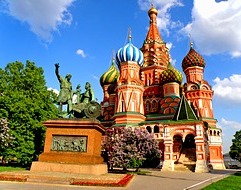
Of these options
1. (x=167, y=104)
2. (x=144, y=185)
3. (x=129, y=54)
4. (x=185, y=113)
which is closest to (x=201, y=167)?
(x=185, y=113)

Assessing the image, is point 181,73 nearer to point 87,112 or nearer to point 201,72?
point 201,72

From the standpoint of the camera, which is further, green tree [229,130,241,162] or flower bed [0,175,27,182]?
green tree [229,130,241,162]

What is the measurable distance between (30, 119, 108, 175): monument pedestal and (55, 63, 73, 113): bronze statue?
156 centimetres

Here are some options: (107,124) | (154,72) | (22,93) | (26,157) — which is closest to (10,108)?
(22,93)

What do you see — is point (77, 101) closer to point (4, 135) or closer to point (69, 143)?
point (69, 143)

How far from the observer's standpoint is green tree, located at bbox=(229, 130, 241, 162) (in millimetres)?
52300

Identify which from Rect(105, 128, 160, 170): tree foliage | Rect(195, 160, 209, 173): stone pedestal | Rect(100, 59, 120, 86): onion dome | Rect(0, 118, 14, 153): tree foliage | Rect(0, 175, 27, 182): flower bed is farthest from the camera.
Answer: Rect(100, 59, 120, 86): onion dome

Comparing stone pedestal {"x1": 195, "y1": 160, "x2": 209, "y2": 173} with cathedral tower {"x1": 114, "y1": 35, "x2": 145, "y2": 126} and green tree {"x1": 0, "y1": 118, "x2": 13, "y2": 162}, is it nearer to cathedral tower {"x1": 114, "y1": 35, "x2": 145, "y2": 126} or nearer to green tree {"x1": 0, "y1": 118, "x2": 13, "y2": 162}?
cathedral tower {"x1": 114, "y1": 35, "x2": 145, "y2": 126}

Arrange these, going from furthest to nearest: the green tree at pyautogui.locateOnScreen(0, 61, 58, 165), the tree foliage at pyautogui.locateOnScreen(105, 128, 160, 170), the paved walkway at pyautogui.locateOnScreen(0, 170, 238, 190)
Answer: the green tree at pyautogui.locateOnScreen(0, 61, 58, 165) → the tree foliage at pyautogui.locateOnScreen(105, 128, 160, 170) → the paved walkway at pyautogui.locateOnScreen(0, 170, 238, 190)

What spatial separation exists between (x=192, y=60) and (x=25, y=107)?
30650 mm

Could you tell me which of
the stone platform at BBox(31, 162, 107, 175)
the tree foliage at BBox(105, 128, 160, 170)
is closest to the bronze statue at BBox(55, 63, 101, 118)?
the stone platform at BBox(31, 162, 107, 175)

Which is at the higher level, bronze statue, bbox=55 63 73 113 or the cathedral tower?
the cathedral tower

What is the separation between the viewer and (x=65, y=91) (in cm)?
1544

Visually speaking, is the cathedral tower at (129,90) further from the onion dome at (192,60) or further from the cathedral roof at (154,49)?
the onion dome at (192,60)
